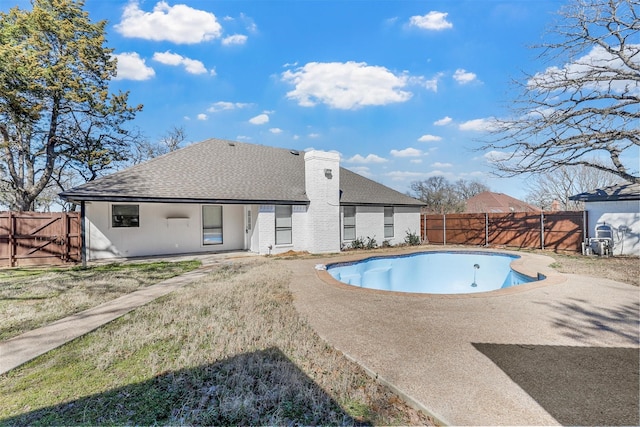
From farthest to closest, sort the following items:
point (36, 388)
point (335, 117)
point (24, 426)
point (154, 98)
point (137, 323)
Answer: point (335, 117) < point (154, 98) < point (137, 323) < point (36, 388) < point (24, 426)

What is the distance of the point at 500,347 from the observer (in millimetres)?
3922

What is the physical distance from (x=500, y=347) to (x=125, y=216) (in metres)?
14.1

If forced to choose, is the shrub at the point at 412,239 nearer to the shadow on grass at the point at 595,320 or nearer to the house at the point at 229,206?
the house at the point at 229,206

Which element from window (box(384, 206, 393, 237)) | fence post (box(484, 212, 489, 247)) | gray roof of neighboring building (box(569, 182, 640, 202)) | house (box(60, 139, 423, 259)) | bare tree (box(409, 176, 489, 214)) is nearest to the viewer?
Result: house (box(60, 139, 423, 259))

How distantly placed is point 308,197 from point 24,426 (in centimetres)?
1277

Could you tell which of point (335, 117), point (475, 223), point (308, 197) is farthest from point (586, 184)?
point (308, 197)

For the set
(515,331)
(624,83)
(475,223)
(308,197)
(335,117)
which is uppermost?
(335,117)

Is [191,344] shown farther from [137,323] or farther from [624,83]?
[624,83]

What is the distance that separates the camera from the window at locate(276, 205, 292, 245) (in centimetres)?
1405

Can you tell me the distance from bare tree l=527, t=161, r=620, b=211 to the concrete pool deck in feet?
83.3

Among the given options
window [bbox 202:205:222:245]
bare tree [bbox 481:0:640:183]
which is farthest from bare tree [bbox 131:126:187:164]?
bare tree [bbox 481:0:640:183]

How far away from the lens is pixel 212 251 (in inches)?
561

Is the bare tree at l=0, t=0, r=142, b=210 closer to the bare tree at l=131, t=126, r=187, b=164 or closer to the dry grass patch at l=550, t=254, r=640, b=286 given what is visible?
the bare tree at l=131, t=126, r=187, b=164

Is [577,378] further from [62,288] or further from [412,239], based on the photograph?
[412,239]
